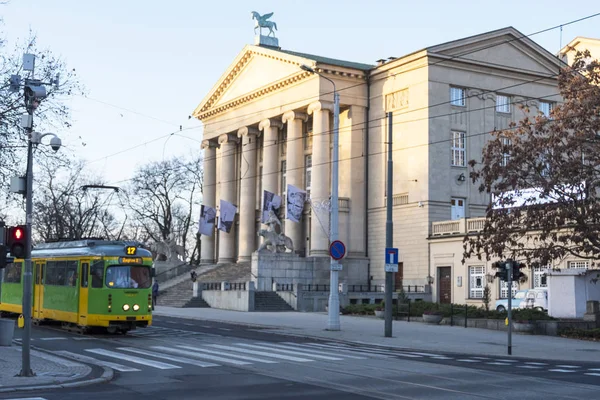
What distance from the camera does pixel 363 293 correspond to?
173 feet

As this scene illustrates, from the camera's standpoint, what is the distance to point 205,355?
21.5 m

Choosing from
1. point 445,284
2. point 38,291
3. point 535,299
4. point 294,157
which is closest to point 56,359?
point 38,291

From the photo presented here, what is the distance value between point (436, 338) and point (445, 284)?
2518 cm

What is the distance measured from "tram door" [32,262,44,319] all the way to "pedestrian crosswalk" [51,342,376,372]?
8849mm

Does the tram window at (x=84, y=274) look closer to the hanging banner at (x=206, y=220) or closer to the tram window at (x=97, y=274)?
the tram window at (x=97, y=274)

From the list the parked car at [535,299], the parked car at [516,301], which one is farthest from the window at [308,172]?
the parked car at [535,299]

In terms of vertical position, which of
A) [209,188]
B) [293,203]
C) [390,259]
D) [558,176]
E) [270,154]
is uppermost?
[270,154]

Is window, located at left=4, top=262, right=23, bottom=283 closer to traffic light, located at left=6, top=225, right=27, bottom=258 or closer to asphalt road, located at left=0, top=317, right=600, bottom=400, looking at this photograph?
asphalt road, located at left=0, top=317, right=600, bottom=400

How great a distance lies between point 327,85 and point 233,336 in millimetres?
35497

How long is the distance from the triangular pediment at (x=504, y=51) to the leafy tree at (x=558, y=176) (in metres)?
24.3

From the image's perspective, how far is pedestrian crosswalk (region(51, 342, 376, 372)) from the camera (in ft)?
63.6

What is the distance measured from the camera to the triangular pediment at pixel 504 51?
192 feet

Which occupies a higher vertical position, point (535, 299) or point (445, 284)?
point (445, 284)

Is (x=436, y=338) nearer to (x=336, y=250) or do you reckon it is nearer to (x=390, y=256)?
(x=390, y=256)
